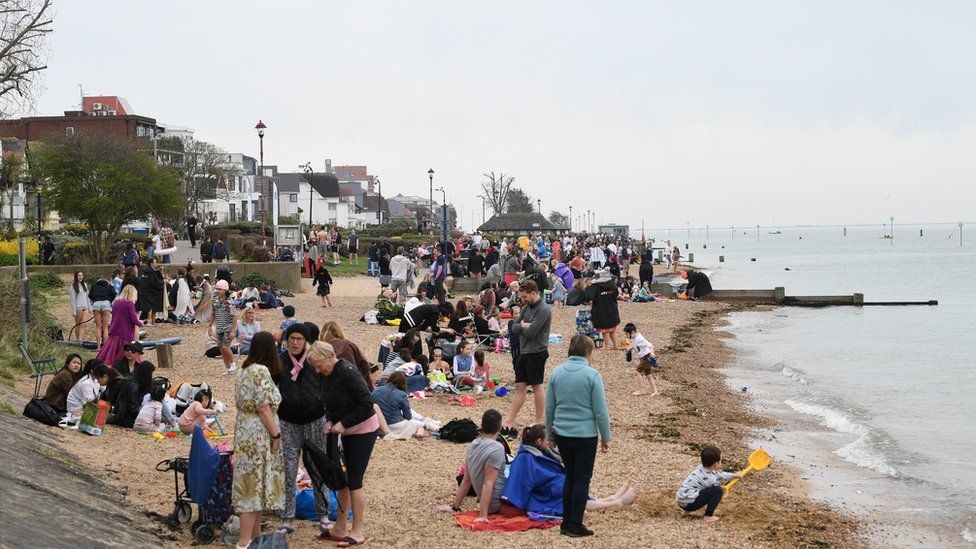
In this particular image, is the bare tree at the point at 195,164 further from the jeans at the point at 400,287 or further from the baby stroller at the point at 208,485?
the baby stroller at the point at 208,485

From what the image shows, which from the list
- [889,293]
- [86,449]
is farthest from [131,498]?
[889,293]

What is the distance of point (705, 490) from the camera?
30.1 ft

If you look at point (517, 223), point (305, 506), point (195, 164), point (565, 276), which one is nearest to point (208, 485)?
point (305, 506)

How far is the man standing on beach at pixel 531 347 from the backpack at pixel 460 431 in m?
0.37

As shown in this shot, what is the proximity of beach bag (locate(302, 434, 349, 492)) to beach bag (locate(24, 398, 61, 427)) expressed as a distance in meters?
4.43

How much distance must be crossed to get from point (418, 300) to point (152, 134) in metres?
64.1

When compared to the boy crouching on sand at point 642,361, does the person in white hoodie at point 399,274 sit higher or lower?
higher

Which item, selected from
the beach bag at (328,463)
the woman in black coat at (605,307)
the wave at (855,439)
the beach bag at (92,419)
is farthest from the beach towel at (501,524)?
the woman in black coat at (605,307)

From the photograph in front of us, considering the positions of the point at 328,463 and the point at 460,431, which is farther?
the point at 460,431

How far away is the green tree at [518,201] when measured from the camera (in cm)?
13388

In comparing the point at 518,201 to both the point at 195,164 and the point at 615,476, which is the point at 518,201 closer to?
the point at 195,164

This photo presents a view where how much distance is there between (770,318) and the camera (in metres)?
36.3

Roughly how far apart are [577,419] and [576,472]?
46 cm

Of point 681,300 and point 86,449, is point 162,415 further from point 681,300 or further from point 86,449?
point 681,300
